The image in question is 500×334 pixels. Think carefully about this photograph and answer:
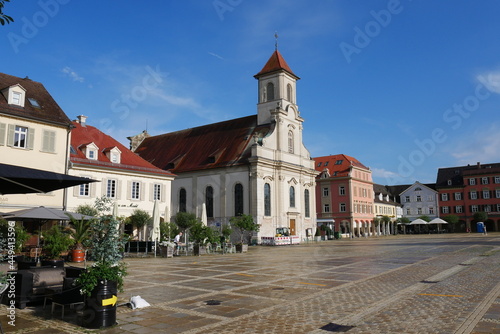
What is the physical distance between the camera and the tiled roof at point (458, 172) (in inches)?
3329

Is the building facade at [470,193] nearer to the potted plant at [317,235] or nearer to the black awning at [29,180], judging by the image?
the potted plant at [317,235]

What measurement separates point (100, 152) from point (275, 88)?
2418 centimetres

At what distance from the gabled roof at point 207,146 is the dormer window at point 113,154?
15.1 metres

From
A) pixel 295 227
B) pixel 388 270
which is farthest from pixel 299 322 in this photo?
pixel 295 227

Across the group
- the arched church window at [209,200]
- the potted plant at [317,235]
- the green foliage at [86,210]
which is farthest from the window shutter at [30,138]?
the potted plant at [317,235]

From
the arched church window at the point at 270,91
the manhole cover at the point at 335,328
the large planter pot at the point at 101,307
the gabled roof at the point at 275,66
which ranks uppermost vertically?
the gabled roof at the point at 275,66

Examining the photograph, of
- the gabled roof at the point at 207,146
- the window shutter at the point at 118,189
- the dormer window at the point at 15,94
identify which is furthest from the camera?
the gabled roof at the point at 207,146

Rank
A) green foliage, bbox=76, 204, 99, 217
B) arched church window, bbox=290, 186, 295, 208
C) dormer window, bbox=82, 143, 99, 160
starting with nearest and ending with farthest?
green foliage, bbox=76, 204, 99, 217
dormer window, bbox=82, 143, 99, 160
arched church window, bbox=290, 186, 295, 208

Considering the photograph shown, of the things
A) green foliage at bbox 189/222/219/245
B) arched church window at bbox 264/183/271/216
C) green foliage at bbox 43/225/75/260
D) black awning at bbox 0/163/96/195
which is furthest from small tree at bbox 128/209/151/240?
black awning at bbox 0/163/96/195

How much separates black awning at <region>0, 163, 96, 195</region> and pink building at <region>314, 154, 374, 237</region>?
61.2 m

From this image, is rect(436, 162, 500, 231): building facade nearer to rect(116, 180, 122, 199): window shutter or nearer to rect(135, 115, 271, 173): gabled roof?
rect(135, 115, 271, 173): gabled roof

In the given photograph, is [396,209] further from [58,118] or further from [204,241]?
[58,118]

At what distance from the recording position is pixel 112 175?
3441cm

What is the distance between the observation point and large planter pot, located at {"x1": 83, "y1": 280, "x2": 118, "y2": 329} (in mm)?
7543
